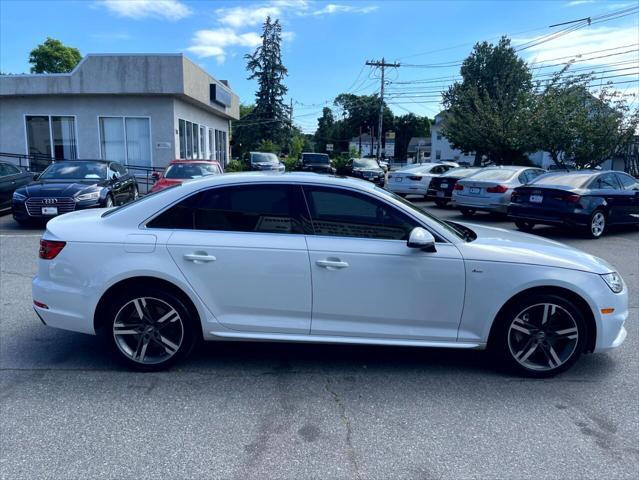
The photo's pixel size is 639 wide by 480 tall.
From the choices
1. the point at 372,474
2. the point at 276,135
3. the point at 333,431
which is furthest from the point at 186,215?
the point at 276,135

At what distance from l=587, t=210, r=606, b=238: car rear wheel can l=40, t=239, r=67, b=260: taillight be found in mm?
10189

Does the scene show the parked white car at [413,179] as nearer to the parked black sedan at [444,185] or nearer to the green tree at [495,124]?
the parked black sedan at [444,185]

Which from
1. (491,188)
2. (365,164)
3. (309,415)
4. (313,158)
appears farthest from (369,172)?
(309,415)

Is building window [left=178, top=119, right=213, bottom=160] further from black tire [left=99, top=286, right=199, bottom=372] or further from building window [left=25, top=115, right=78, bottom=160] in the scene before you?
black tire [left=99, top=286, right=199, bottom=372]

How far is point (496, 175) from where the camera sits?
1389 centimetres

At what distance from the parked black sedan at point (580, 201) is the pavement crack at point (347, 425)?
850 cm

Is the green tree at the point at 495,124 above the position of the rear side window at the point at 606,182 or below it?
above

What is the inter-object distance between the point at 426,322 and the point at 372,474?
4.53ft

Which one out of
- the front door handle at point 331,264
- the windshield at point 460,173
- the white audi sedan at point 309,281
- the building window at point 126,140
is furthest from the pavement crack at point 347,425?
the building window at point 126,140

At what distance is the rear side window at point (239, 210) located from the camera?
12.8ft

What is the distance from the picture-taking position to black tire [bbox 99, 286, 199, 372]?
3.85m

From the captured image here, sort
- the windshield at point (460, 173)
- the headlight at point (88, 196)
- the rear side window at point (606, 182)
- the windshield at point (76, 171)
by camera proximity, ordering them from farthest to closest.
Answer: the windshield at point (460, 173)
the windshield at point (76, 171)
the rear side window at point (606, 182)
the headlight at point (88, 196)

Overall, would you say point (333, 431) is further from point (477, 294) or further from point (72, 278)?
point (72, 278)

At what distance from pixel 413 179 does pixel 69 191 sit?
38.0ft
